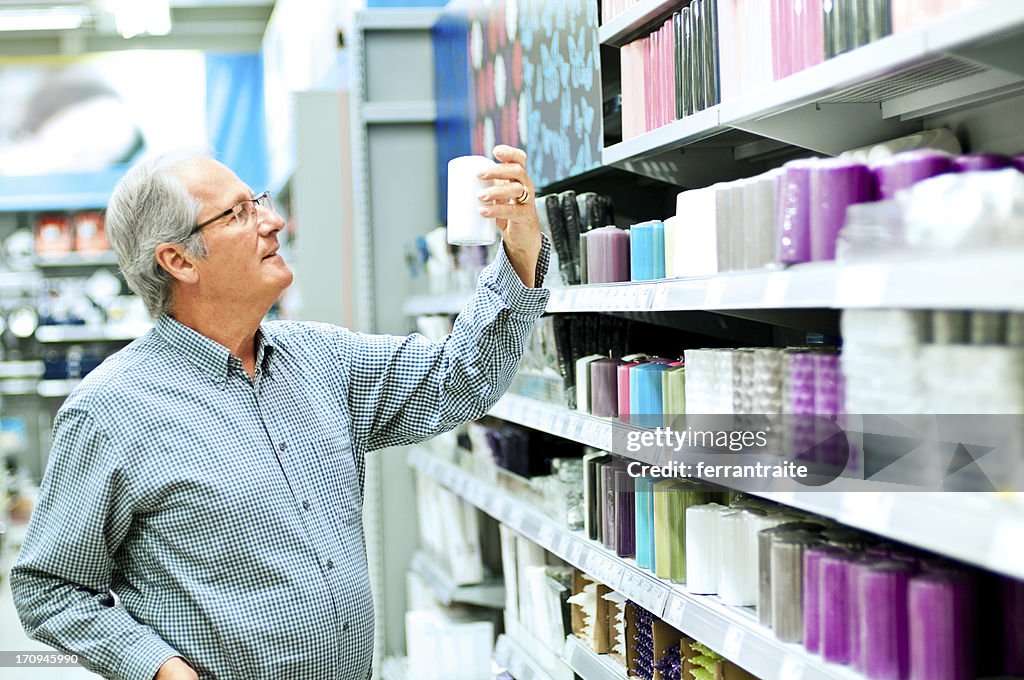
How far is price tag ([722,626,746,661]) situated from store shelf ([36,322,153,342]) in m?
8.26

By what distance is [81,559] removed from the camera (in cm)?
189

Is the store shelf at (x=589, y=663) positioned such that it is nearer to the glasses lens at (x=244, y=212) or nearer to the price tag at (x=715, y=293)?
the price tag at (x=715, y=293)

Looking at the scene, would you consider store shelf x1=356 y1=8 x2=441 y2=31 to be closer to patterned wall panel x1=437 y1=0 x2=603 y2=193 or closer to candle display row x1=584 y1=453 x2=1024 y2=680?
patterned wall panel x1=437 y1=0 x2=603 y2=193

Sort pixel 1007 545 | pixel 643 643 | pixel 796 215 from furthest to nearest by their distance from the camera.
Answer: pixel 643 643
pixel 796 215
pixel 1007 545

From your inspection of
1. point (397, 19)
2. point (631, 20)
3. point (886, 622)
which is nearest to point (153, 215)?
point (631, 20)

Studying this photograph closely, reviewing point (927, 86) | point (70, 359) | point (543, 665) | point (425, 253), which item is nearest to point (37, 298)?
point (70, 359)

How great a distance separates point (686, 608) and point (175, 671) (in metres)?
0.87

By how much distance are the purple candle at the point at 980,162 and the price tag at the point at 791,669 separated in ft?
2.28

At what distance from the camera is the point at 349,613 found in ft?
6.68

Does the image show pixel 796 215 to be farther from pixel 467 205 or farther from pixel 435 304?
pixel 435 304

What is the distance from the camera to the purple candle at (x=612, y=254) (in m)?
2.31

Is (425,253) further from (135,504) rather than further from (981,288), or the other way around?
(981,288)

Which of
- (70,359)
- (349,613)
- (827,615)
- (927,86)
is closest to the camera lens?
(827,615)

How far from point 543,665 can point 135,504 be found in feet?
4.43
